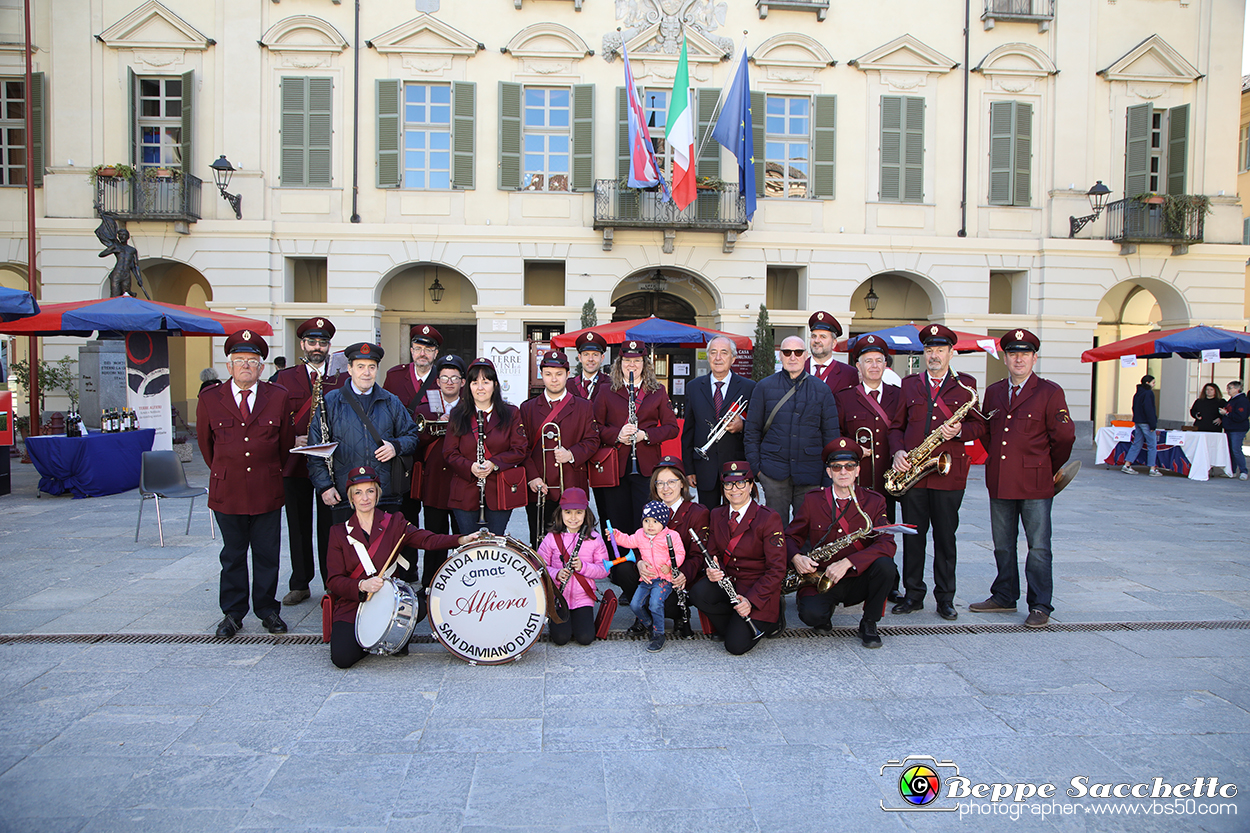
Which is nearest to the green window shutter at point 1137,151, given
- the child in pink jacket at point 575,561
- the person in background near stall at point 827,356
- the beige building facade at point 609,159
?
the beige building facade at point 609,159

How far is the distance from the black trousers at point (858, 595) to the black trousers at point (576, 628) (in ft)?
4.73

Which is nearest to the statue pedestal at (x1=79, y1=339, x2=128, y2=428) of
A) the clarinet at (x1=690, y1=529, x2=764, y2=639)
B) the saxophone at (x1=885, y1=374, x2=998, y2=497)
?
the clarinet at (x1=690, y1=529, x2=764, y2=639)

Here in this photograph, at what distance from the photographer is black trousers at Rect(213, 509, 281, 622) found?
17.5 feet

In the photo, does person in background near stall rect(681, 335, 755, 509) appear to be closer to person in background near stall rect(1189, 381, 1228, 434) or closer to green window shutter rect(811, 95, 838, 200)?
person in background near stall rect(1189, 381, 1228, 434)

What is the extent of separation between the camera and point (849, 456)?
530 centimetres

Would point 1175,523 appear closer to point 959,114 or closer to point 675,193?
point 675,193

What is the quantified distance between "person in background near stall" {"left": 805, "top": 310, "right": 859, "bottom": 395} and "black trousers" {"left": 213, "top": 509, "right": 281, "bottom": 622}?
4087mm

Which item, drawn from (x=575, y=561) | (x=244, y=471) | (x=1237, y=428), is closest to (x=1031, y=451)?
(x=575, y=561)

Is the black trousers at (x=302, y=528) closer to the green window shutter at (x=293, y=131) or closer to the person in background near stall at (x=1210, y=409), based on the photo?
the green window shutter at (x=293, y=131)

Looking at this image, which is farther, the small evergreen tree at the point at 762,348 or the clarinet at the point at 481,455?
the small evergreen tree at the point at 762,348

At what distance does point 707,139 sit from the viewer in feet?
58.6

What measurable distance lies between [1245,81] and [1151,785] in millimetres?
30942

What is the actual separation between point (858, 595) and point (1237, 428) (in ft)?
42.9

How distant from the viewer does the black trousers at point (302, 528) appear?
20.2 ft
